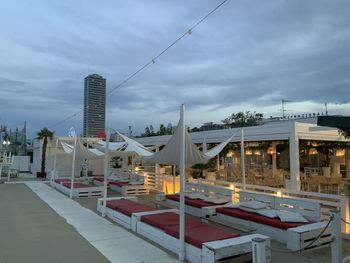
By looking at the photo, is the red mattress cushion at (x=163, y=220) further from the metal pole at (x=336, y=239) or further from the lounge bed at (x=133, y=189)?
the lounge bed at (x=133, y=189)

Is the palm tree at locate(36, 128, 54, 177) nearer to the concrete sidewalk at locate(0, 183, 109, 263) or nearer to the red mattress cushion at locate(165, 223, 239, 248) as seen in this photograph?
the concrete sidewalk at locate(0, 183, 109, 263)

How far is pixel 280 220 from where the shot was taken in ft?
19.7

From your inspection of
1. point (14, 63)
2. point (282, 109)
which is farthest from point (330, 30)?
point (282, 109)

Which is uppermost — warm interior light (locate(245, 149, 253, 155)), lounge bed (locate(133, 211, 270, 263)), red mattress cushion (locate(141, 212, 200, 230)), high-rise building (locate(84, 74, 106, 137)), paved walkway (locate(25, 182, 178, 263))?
high-rise building (locate(84, 74, 106, 137))

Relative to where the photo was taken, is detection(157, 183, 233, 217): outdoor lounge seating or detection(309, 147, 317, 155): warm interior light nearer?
detection(157, 183, 233, 217): outdoor lounge seating

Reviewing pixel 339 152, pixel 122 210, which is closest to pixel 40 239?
pixel 122 210

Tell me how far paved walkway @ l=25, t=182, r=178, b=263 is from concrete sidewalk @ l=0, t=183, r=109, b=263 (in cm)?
16

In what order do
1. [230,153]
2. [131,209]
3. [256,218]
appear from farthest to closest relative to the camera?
[230,153], [131,209], [256,218]

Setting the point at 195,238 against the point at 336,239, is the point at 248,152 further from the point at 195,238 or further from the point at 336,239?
the point at 336,239

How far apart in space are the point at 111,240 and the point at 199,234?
1758mm

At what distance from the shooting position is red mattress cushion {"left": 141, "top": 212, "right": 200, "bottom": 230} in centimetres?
576

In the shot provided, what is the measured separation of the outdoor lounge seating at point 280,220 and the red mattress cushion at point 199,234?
1.09 metres

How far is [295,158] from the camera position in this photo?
931cm

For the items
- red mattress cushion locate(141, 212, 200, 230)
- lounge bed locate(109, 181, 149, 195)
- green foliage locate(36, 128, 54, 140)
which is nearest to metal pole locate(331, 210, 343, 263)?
red mattress cushion locate(141, 212, 200, 230)
